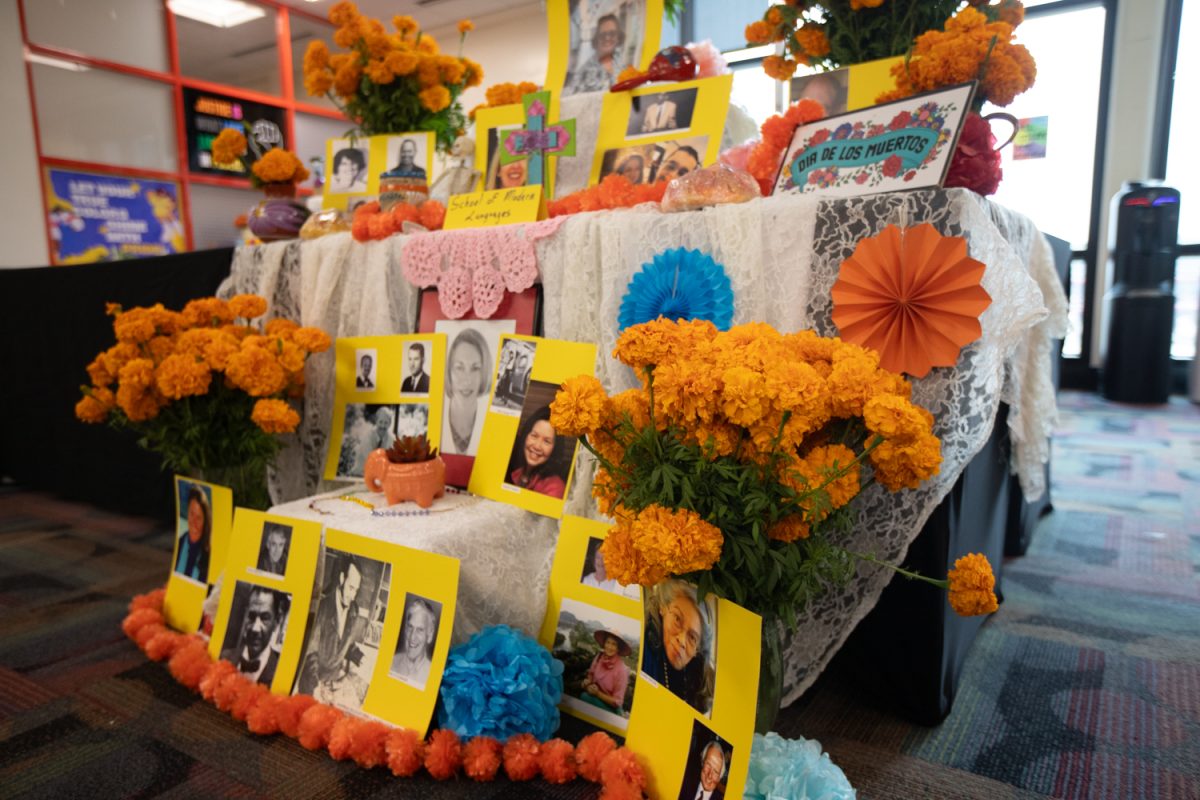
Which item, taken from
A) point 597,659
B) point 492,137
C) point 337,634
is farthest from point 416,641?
point 492,137

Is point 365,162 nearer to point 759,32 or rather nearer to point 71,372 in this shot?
point 759,32

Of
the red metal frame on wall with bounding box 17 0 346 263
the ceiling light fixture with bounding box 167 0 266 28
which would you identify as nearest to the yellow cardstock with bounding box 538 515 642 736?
the red metal frame on wall with bounding box 17 0 346 263

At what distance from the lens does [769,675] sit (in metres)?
0.90

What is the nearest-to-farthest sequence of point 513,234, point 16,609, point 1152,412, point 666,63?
1. point 513,234
2. point 666,63
3. point 16,609
4. point 1152,412

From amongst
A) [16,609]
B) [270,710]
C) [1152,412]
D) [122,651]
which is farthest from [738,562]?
[1152,412]

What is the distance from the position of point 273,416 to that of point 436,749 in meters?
0.77

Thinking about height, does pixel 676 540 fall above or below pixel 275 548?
above

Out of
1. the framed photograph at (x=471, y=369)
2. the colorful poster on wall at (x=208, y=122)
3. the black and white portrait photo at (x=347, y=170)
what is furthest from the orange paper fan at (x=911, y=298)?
the colorful poster on wall at (x=208, y=122)

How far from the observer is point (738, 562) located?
792 mm

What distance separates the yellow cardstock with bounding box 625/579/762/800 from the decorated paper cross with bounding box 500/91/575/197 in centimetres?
104

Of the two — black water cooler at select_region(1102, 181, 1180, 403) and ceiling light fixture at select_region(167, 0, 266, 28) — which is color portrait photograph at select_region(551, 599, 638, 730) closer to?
black water cooler at select_region(1102, 181, 1180, 403)

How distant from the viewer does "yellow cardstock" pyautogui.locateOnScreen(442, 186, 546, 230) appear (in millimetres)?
1452

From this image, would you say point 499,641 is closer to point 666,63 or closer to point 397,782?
point 397,782

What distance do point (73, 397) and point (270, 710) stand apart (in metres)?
1.97
